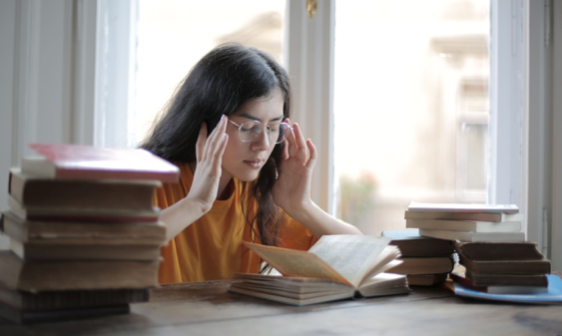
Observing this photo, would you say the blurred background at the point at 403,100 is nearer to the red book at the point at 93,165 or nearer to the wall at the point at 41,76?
the wall at the point at 41,76

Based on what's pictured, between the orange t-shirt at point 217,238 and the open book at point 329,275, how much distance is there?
51 cm

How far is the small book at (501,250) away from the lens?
3.57 ft

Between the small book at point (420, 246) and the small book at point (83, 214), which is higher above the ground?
the small book at point (83, 214)

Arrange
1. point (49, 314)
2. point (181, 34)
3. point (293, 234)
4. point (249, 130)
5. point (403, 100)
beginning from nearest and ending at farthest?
point (49, 314)
point (249, 130)
point (293, 234)
point (181, 34)
point (403, 100)

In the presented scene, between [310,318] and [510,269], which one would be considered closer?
[310,318]

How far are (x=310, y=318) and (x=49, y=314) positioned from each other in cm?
42

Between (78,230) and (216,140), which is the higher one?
(216,140)

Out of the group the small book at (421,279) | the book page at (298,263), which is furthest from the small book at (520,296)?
the book page at (298,263)

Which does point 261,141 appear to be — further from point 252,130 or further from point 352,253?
point 352,253

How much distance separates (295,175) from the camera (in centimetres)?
167

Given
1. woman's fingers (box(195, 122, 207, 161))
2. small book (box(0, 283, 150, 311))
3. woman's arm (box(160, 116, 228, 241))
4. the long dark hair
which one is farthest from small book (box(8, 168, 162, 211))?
the long dark hair

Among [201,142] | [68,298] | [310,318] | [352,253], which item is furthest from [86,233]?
[201,142]

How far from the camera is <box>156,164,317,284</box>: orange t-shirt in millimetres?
1583

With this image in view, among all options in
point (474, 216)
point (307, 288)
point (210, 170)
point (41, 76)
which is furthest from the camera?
point (41, 76)
